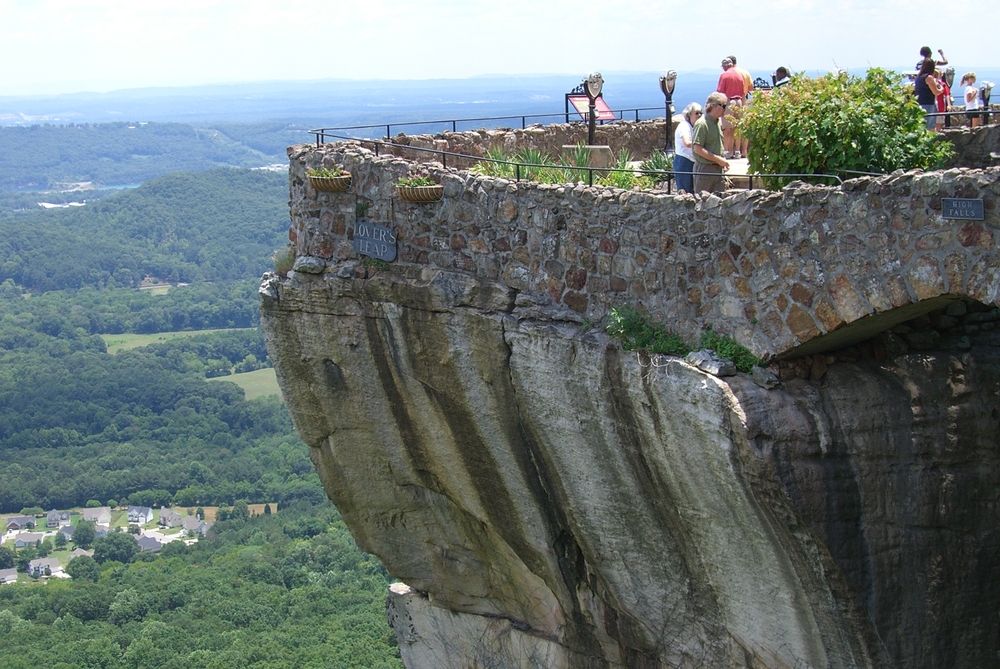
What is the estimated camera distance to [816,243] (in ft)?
37.5

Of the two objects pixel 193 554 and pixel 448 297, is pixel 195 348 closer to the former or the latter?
pixel 193 554

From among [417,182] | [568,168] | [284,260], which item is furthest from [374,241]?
[568,168]

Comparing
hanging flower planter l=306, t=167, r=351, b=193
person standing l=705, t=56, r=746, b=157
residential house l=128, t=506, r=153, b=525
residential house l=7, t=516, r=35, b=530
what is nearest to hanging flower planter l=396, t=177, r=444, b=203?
hanging flower planter l=306, t=167, r=351, b=193

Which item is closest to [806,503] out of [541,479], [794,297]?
[794,297]

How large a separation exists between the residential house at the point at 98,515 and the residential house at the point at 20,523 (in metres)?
3.72

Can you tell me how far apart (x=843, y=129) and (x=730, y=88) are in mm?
6507

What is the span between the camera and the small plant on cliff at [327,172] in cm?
1557

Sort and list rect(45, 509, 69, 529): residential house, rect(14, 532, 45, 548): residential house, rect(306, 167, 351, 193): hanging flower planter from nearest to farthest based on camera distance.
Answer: rect(306, 167, 351, 193): hanging flower planter < rect(14, 532, 45, 548): residential house < rect(45, 509, 69, 529): residential house

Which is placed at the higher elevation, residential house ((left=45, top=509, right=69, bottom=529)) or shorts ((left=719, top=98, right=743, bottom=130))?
shorts ((left=719, top=98, right=743, bottom=130))

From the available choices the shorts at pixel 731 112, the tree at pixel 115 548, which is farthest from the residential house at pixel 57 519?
the shorts at pixel 731 112

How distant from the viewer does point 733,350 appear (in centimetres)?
1198

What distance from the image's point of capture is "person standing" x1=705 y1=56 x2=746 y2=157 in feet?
60.3

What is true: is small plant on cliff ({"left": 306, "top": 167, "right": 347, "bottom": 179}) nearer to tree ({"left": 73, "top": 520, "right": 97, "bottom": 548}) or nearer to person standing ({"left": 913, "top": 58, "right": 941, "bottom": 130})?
person standing ({"left": 913, "top": 58, "right": 941, "bottom": 130})

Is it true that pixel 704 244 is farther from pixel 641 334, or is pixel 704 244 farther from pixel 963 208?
pixel 963 208
